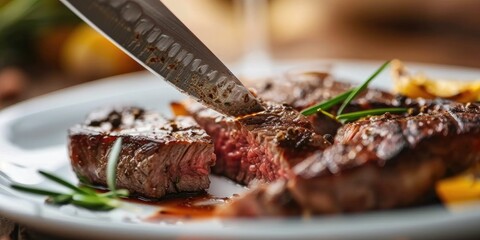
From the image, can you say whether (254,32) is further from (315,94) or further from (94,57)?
(315,94)

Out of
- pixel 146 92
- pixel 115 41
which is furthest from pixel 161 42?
pixel 146 92

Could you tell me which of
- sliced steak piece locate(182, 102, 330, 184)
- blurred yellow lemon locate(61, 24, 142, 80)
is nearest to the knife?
sliced steak piece locate(182, 102, 330, 184)

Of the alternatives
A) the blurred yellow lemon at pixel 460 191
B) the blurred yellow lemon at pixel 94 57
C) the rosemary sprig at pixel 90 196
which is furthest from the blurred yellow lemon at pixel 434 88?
the blurred yellow lemon at pixel 94 57

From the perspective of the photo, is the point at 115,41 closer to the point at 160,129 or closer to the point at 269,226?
the point at 160,129

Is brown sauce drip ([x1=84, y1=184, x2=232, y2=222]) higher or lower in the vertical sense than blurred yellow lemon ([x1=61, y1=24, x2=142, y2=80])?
lower

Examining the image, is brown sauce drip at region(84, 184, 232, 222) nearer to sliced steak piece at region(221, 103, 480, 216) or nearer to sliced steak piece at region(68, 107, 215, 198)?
sliced steak piece at region(68, 107, 215, 198)

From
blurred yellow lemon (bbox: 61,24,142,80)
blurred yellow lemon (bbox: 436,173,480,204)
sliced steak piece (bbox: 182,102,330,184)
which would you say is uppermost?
blurred yellow lemon (bbox: 61,24,142,80)
